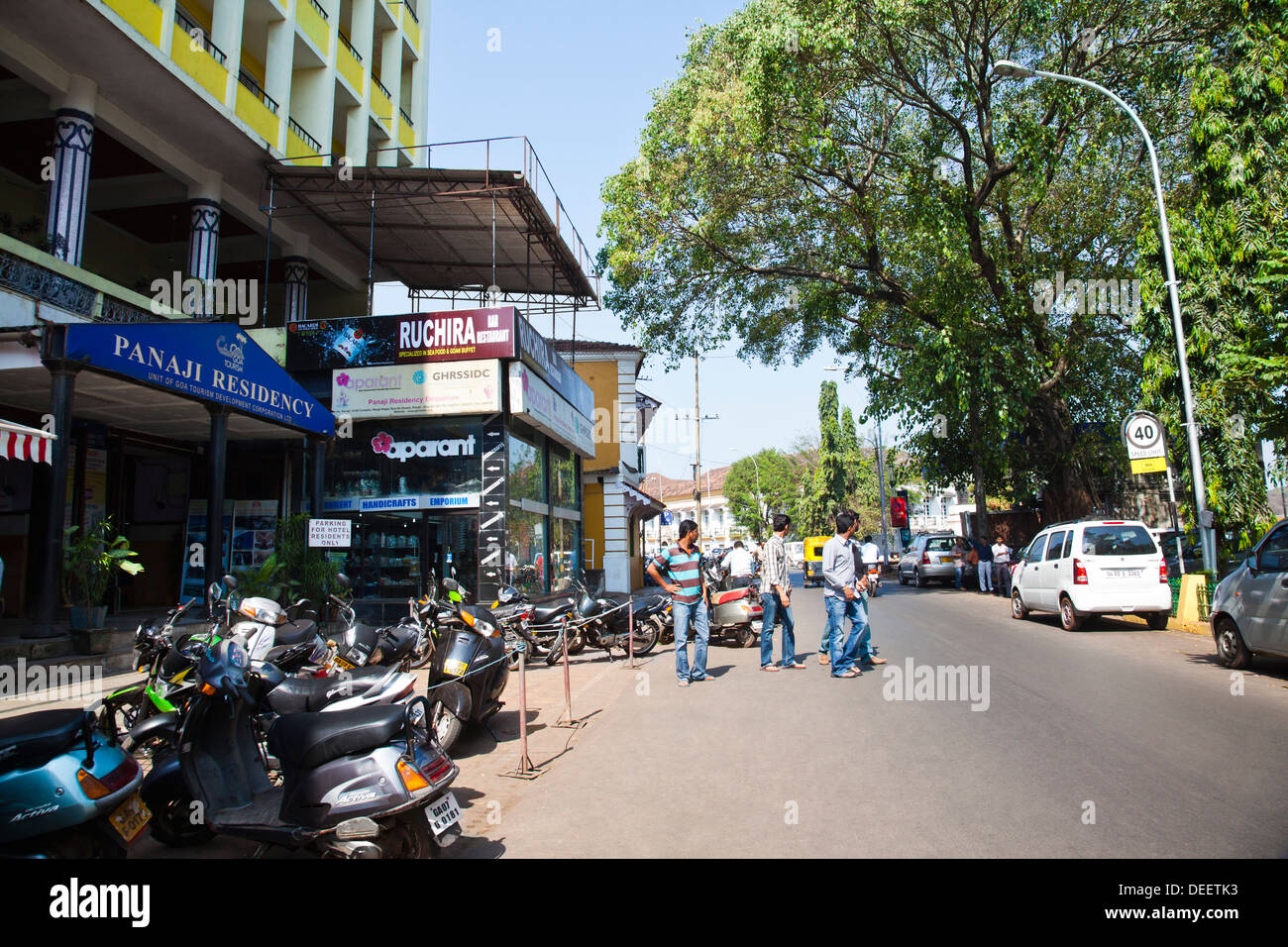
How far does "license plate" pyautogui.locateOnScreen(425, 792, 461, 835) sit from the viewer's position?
3.70 m

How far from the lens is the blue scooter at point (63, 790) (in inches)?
131

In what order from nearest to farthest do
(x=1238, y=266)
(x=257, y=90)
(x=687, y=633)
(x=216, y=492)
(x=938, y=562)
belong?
(x=687, y=633) → (x=216, y=492) → (x=1238, y=266) → (x=257, y=90) → (x=938, y=562)

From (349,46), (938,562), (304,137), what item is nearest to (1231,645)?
(938,562)

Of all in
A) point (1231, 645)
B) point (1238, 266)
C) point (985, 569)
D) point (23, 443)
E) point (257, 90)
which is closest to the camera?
point (23, 443)

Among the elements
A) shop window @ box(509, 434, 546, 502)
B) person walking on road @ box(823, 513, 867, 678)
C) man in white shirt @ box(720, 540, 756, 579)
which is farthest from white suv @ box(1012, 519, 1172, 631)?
shop window @ box(509, 434, 546, 502)

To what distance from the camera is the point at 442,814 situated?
12.4ft

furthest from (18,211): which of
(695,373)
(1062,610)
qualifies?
(695,373)

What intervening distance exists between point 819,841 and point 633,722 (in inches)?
136

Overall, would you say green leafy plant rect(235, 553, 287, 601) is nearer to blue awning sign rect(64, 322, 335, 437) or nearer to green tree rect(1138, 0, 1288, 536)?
blue awning sign rect(64, 322, 335, 437)

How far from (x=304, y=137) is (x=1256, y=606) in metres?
20.2

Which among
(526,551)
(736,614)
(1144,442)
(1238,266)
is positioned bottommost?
(736,614)

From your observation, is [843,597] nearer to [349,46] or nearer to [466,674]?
[466,674]

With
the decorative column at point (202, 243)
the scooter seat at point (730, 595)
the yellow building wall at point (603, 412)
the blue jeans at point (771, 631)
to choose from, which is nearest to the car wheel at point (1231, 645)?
the blue jeans at point (771, 631)
